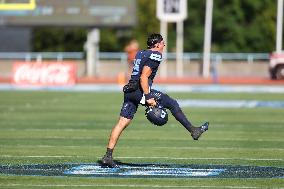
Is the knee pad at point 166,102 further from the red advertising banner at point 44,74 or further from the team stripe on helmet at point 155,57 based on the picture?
the red advertising banner at point 44,74

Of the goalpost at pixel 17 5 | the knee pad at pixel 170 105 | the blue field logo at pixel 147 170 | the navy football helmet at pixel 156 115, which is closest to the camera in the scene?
the blue field logo at pixel 147 170

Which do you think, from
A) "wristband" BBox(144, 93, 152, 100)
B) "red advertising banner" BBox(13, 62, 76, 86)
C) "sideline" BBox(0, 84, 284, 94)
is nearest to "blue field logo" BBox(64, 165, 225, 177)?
"wristband" BBox(144, 93, 152, 100)

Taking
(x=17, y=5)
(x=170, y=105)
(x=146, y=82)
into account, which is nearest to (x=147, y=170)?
(x=170, y=105)

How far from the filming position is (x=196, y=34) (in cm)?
5662

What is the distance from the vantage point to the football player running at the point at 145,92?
1308cm

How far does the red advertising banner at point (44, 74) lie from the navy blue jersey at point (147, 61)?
22156 millimetres

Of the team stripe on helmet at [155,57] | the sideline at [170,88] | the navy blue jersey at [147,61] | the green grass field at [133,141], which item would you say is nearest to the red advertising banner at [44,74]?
the sideline at [170,88]

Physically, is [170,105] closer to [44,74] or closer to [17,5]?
[44,74]

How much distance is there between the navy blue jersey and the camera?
13.1m

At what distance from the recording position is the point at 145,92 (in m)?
13.0

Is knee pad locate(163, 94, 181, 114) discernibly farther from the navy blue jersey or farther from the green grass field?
the green grass field

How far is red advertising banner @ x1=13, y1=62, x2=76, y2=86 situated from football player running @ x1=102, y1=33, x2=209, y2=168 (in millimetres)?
22086

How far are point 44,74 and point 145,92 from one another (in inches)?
896

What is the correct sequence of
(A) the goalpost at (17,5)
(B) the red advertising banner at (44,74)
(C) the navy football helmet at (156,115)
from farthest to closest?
1. (A) the goalpost at (17,5)
2. (B) the red advertising banner at (44,74)
3. (C) the navy football helmet at (156,115)
